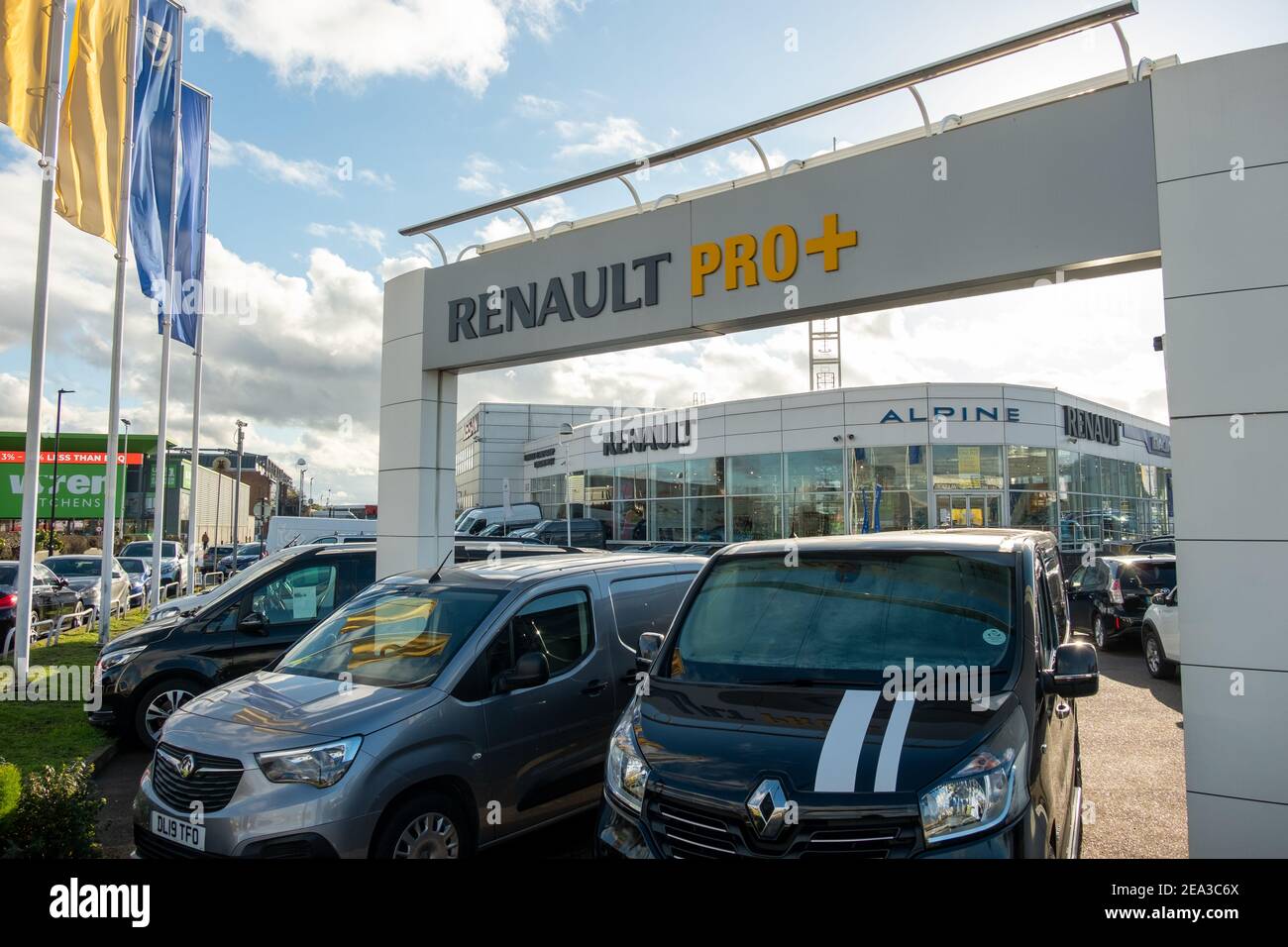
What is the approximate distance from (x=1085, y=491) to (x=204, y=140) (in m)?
32.5

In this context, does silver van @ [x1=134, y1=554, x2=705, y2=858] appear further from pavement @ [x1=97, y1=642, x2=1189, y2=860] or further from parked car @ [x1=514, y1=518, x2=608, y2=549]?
parked car @ [x1=514, y1=518, x2=608, y2=549]

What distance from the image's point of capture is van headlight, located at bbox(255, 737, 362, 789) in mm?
4355

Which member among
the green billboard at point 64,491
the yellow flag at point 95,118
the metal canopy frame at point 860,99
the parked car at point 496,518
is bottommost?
the parked car at point 496,518

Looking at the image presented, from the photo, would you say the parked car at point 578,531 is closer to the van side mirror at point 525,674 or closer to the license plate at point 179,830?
the van side mirror at point 525,674

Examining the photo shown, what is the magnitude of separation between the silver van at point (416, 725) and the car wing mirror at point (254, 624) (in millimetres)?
2683

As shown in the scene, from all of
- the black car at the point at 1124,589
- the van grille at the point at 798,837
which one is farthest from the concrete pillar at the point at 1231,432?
the black car at the point at 1124,589

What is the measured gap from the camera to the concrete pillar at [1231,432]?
4711mm

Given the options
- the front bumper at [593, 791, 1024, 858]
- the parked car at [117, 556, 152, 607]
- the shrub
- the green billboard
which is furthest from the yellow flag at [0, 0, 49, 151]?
the green billboard

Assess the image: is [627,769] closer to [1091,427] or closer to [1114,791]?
[1114,791]

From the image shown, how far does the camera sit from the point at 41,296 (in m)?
10.4

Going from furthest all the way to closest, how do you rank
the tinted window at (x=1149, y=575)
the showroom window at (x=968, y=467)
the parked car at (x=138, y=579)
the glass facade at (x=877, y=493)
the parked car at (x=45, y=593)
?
the glass facade at (x=877, y=493), the showroom window at (x=968, y=467), the parked car at (x=138, y=579), the parked car at (x=45, y=593), the tinted window at (x=1149, y=575)

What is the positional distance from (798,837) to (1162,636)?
34.5 feet
